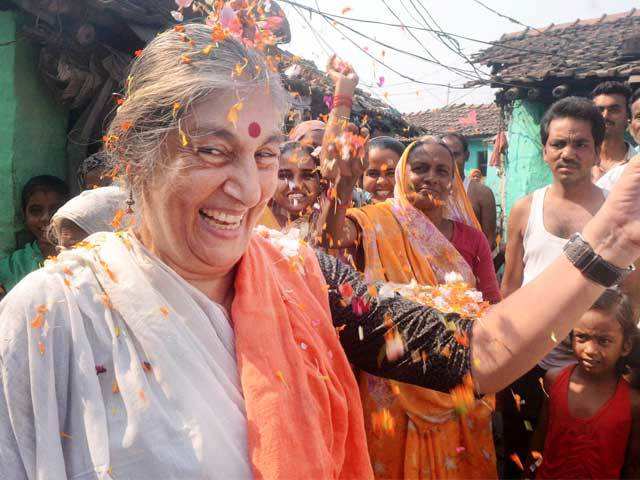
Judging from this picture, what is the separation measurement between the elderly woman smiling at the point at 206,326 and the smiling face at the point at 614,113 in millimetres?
4821

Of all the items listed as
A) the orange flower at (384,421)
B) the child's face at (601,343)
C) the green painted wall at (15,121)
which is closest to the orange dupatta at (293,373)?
the orange flower at (384,421)

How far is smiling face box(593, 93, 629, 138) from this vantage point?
19.9 ft

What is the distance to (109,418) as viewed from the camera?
1.61m

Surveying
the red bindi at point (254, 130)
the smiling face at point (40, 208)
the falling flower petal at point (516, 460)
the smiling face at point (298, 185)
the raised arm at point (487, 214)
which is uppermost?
the red bindi at point (254, 130)

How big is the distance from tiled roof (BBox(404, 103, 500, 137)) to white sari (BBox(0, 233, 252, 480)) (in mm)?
22156

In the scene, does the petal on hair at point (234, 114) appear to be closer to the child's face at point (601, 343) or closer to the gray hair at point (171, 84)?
the gray hair at point (171, 84)

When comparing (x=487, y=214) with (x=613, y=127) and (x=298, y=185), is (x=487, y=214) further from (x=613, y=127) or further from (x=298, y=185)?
(x=298, y=185)

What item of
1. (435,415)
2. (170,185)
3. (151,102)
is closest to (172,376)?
(170,185)

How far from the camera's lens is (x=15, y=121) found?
17.9ft

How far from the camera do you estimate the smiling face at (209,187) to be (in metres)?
1.78

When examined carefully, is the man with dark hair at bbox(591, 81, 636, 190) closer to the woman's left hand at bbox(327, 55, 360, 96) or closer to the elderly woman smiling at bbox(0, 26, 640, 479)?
the woman's left hand at bbox(327, 55, 360, 96)

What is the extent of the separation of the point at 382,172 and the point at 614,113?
8.78ft

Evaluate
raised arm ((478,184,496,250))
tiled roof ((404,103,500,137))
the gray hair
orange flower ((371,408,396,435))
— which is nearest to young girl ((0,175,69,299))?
orange flower ((371,408,396,435))

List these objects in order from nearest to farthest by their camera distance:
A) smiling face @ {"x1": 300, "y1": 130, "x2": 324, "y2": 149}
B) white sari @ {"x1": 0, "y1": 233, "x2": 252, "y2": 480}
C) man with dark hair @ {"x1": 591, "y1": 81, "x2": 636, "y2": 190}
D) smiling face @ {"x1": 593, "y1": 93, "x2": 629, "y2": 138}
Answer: white sari @ {"x1": 0, "y1": 233, "x2": 252, "y2": 480} < smiling face @ {"x1": 300, "y1": 130, "x2": 324, "y2": 149} < man with dark hair @ {"x1": 591, "y1": 81, "x2": 636, "y2": 190} < smiling face @ {"x1": 593, "y1": 93, "x2": 629, "y2": 138}
